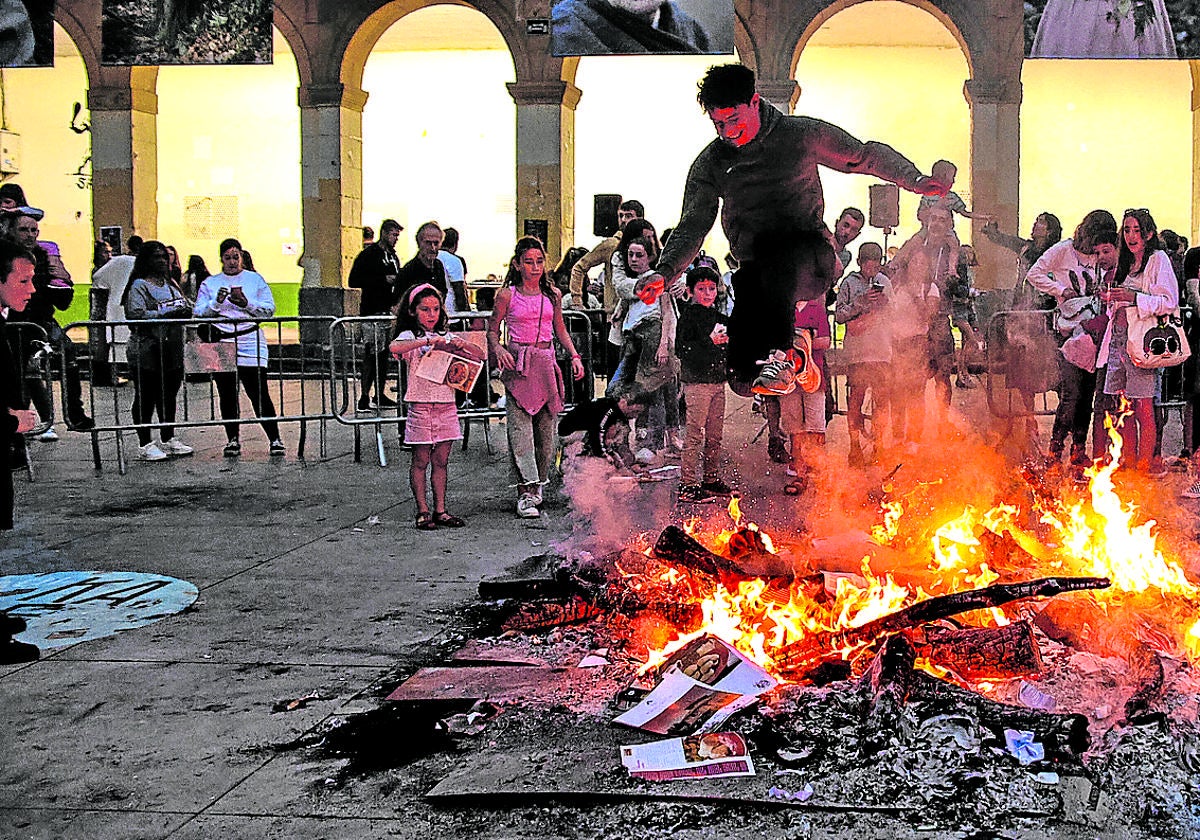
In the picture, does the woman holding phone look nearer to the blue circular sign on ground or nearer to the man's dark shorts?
the blue circular sign on ground

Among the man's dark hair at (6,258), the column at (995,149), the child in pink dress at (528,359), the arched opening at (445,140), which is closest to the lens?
the man's dark hair at (6,258)

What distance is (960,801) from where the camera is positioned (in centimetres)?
412

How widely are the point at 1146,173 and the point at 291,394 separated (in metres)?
15.7

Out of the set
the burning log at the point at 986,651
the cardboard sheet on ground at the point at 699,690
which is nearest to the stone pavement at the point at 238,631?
the cardboard sheet on ground at the point at 699,690

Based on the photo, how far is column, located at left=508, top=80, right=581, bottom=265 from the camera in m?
20.5

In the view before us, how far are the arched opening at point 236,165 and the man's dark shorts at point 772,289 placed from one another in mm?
19542

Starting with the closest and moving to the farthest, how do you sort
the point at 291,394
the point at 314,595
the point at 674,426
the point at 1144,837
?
the point at 1144,837
the point at 314,595
the point at 674,426
the point at 291,394

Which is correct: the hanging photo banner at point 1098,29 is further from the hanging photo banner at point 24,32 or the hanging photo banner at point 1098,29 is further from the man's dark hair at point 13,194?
the hanging photo banner at point 24,32

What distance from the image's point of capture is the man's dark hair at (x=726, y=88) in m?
7.26

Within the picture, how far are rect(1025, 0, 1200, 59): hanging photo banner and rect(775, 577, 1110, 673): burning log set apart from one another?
1207 centimetres

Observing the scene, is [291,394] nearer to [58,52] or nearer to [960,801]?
[58,52]

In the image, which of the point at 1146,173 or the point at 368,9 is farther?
the point at 1146,173

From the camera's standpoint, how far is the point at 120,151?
21781 mm

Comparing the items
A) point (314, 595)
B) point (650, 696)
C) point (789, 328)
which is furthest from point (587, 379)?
point (650, 696)
